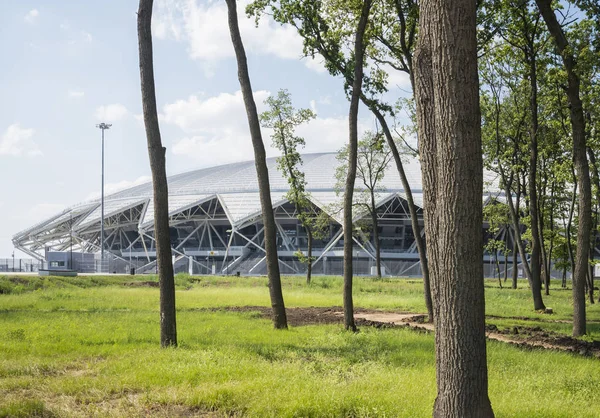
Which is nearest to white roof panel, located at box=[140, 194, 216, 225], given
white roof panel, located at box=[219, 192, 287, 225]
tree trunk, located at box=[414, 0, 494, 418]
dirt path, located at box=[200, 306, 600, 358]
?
white roof panel, located at box=[219, 192, 287, 225]

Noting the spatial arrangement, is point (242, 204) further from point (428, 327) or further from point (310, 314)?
point (428, 327)

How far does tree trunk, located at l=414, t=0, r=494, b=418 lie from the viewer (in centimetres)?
512

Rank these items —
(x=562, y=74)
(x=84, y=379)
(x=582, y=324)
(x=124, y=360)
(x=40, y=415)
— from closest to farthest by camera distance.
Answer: (x=40, y=415), (x=84, y=379), (x=124, y=360), (x=582, y=324), (x=562, y=74)

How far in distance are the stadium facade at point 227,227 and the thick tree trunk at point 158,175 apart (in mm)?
43406

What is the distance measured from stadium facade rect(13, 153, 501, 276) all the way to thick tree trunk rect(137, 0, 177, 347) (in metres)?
43.4

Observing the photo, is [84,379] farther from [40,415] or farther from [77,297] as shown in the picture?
[77,297]

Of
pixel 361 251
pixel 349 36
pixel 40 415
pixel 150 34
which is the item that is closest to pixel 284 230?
pixel 361 251

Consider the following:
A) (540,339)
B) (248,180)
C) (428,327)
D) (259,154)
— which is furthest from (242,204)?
(540,339)

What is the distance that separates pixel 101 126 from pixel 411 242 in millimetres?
36801

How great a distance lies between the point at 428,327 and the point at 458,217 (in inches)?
470

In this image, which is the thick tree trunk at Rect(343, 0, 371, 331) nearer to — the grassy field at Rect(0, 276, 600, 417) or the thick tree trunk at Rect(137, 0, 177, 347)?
the grassy field at Rect(0, 276, 600, 417)

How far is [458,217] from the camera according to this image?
514cm

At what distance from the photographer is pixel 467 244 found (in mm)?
5121

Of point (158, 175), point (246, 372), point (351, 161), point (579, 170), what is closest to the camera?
point (246, 372)
